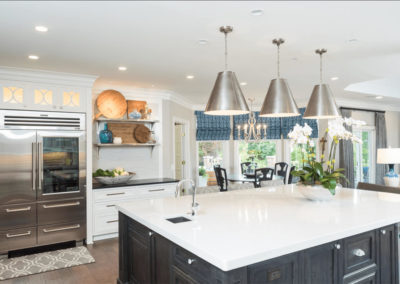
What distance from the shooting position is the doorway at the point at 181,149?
6867 millimetres

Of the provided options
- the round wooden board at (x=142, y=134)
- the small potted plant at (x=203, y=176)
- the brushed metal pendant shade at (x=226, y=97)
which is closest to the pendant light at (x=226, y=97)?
the brushed metal pendant shade at (x=226, y=97)

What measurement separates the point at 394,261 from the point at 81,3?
3147 mm

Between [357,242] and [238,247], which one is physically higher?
[238,247]

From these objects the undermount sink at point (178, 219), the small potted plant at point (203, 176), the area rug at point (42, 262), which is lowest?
the area rug at point (42, 262)

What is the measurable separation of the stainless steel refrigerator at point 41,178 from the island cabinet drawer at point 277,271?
3577mm

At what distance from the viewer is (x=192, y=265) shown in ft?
6.09

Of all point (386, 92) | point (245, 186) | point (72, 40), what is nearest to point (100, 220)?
point (245, 186)

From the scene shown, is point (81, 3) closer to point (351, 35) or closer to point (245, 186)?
point (351, 35)

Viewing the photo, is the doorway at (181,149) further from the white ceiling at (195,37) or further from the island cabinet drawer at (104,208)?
the white ceiling at (195,37)

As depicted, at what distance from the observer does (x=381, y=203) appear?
9.59 feet

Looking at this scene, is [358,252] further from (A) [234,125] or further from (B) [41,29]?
(A) [234,125]

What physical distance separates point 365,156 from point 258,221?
7.23 m

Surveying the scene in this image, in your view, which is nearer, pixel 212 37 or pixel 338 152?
pixel 212 37

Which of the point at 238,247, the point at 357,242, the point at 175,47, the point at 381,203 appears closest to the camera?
the point at 238,247
